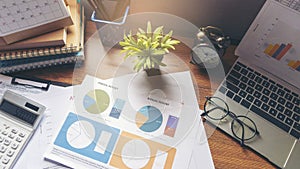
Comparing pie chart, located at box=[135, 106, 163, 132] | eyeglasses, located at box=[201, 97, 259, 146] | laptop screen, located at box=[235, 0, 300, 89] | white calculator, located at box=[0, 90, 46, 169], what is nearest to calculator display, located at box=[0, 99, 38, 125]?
white calculator, located at box=[0, 90, 46, 169]

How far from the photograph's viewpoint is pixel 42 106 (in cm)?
69

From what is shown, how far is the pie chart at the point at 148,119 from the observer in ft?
2.26

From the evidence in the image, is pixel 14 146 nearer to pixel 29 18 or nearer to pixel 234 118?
pixel 29 18

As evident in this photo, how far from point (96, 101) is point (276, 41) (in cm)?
43

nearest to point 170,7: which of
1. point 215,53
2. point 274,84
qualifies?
point 215,53

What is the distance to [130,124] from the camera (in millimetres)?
692

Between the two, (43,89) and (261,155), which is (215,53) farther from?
(43,89)

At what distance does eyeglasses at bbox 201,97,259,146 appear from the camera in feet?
2.25

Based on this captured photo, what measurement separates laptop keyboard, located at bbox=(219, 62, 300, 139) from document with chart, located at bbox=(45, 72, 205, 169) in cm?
10

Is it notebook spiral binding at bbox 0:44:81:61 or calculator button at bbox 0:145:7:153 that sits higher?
notebook spiral binding at bbox 0:44:81:61

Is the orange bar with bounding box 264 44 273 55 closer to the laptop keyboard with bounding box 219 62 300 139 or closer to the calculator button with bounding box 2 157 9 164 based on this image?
the laptop keyboard with bounding box 219 62 300 139

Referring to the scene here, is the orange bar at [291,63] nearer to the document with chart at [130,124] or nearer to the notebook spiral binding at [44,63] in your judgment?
the document with chart at [130,124]

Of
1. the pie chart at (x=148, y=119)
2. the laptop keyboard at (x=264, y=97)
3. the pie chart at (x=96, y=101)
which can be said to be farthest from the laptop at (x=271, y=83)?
the pie chart at (x=96, y=101)

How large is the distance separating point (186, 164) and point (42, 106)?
33 centimetres
